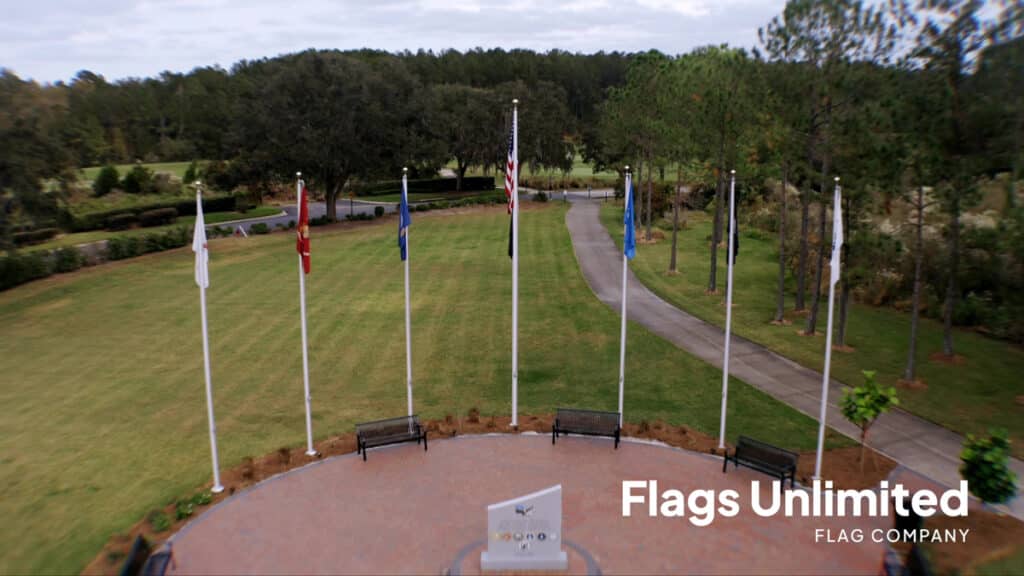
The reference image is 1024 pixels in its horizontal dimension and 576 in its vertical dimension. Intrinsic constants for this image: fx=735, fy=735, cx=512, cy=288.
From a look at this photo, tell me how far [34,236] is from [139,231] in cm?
→ 767

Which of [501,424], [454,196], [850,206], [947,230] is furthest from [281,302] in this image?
[454,196]

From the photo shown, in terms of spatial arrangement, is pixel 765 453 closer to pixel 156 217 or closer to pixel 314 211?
pixel 156 217

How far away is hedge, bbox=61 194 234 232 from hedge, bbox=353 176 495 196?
17.3 meters

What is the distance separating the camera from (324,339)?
27016mm

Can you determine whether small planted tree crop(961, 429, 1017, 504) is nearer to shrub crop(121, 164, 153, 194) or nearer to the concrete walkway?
the concrete walkway

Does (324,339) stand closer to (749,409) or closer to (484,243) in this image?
(749,409)

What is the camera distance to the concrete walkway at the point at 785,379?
16.8 metres

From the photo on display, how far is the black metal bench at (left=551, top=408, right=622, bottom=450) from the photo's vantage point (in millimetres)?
17250

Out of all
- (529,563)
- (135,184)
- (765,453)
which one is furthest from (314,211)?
(529,563)

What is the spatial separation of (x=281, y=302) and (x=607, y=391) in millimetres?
17581

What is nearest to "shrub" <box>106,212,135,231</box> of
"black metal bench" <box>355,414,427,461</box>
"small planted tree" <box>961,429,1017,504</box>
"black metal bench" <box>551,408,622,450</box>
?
"black metal bench" <box>355,414,427,461</box>

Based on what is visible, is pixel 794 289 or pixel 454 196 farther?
pixel 454 196

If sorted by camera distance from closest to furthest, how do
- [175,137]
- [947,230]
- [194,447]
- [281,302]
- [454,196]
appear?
[194,447]
[947,230]
[281,302]
[454,196]
[175,137]

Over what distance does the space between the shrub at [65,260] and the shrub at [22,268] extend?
0.49m
